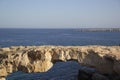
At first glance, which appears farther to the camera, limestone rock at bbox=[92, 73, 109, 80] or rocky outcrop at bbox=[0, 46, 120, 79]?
limestone rock at bbox=[92, 73, 109, 80]

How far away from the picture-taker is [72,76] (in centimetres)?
3697

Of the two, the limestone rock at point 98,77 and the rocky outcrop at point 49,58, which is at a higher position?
the rocky outcrop at point 49,58

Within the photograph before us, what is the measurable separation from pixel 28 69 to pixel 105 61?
7.58m

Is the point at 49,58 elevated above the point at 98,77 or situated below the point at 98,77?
above

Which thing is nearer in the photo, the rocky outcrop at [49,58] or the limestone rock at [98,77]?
the rocky outcrop at [49,58]

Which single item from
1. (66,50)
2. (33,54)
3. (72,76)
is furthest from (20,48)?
(72,76)

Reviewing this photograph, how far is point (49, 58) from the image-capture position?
916 inches

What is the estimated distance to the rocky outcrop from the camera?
22656mm

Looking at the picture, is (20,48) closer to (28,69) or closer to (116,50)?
(28,69)

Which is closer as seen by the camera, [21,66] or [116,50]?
[21,66]

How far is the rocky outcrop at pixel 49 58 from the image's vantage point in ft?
74.3

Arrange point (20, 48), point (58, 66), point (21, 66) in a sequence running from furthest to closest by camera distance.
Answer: point (58, 66)
point (20, 48)
point (21, 66)

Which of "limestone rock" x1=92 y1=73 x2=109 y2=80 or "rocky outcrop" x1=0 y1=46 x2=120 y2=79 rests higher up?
"rocky outcrop" x1=0 y1=46 x2=120 y2=79

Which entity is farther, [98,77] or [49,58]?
[98,77]
